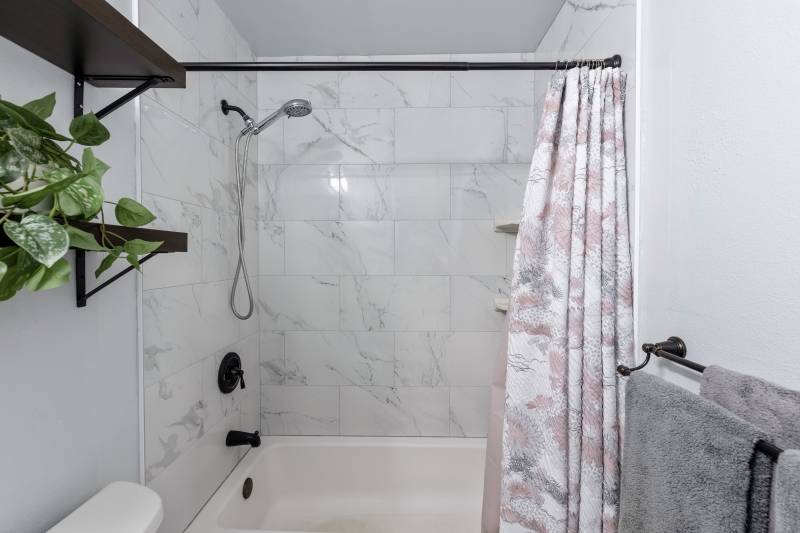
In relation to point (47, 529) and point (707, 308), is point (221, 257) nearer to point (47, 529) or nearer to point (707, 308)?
point (47, 529)

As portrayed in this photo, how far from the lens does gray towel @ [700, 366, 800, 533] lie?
0.53m

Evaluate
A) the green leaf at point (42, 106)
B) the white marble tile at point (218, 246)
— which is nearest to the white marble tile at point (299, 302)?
the white marble tile at point (218, 246)

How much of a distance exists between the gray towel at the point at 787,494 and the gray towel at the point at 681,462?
7 centimetres


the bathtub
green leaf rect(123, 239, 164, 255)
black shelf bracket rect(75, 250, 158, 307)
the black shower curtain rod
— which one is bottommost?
the bathtub

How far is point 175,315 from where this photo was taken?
1.28 m

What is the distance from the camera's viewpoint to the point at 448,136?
6.45 feet

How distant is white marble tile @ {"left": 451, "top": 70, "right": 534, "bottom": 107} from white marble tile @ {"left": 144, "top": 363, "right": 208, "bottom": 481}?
1.67 m

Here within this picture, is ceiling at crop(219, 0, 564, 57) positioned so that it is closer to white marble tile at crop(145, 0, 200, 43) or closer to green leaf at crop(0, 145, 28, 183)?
white marble tile at crop(145, 0, 200, 43)

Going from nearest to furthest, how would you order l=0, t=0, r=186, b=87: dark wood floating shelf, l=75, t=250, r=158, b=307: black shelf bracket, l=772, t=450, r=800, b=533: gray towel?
l=772, t=450, r=800, b=533: gray towel
l=0, t=0, r=186, b=87: dark wood floating shelf
l=75, t=250, r=158, b=307: black shelf bracket

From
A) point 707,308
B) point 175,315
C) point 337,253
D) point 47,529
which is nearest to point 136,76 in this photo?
point 175,315

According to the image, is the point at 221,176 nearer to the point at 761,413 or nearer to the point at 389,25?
the point at 389,25

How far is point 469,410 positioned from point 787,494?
160cm

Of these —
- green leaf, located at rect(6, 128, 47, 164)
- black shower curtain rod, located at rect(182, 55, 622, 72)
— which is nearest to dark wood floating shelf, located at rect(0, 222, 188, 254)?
green leaf, located at rect(6, 128, 47, 164)

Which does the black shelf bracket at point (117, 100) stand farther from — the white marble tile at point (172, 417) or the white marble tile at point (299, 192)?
the white marble tile at point (299, 192)
